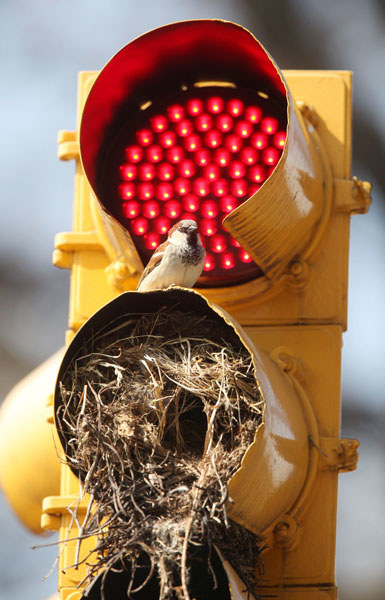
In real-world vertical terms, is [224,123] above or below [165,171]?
above

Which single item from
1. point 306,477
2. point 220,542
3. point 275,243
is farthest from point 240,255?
point 220,542

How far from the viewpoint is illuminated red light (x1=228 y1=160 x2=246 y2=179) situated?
3.94 metres

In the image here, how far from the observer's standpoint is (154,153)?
4.04m

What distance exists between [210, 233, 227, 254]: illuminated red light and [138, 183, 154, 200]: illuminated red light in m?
0.23

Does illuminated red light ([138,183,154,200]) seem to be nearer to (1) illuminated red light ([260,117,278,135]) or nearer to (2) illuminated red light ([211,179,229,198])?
(2) illuminated red light ([211,179,229,198])

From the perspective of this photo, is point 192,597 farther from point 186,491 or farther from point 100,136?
point 100,136

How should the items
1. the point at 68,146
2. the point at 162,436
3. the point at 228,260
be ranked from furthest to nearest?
the point at 68,146 → the point at 228,260 → the point at 162,436

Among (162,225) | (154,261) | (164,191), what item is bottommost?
(154,261)

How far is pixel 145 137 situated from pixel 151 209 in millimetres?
236

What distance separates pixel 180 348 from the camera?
4.01m

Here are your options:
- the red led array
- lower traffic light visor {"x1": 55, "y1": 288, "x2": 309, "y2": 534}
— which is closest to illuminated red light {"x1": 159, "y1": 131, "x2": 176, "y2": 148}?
the red led array

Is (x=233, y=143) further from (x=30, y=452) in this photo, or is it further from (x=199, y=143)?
(x=30, y=452)

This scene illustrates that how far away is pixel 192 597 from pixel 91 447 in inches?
20.5

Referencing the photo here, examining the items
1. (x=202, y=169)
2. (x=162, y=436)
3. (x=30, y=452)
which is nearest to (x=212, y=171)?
(x=202, y=169)
